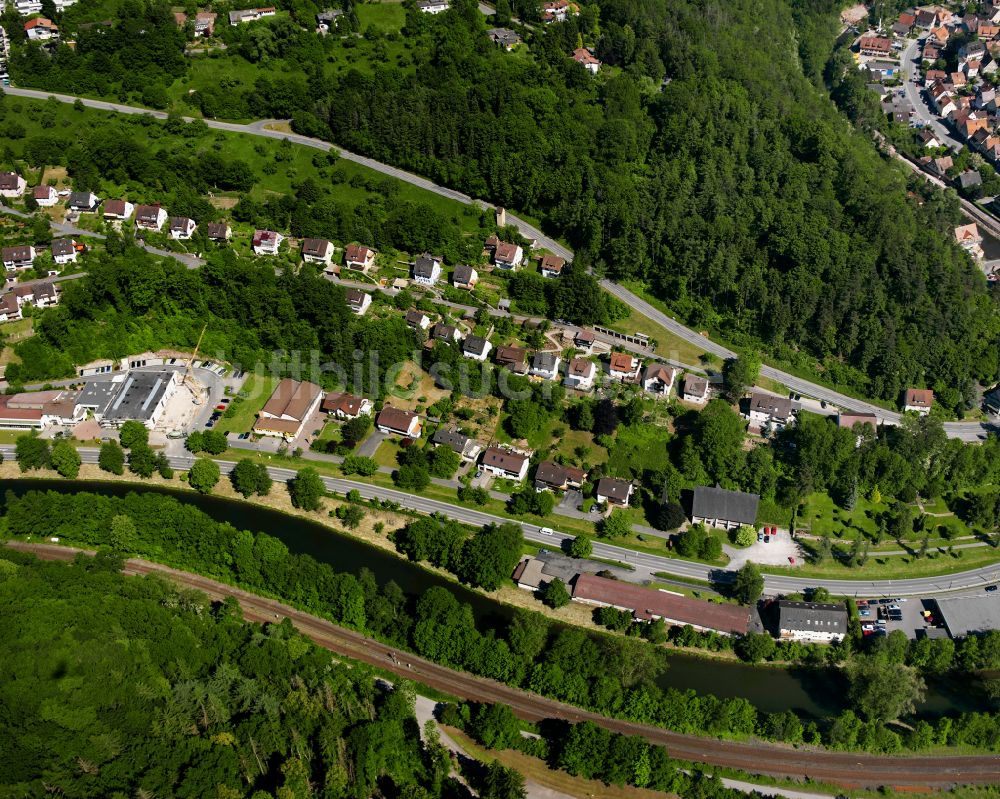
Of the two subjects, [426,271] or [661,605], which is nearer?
[661,605]

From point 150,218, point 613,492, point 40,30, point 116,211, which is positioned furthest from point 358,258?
point 40,30

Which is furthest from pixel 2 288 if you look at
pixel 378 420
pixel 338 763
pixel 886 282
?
pixel 886 282

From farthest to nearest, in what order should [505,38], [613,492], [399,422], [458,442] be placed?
[505,38] < [399,422] < [458,442] < [613,492]

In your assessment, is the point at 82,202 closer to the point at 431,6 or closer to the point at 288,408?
the point at 288,408

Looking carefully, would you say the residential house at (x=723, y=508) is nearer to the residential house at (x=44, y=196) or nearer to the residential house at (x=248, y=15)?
the residential house at (x=44, y=196)

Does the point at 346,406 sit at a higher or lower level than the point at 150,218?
lower

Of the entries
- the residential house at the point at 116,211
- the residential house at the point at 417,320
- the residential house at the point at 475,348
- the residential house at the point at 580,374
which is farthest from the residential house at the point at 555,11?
the residential house at the point at 116,211

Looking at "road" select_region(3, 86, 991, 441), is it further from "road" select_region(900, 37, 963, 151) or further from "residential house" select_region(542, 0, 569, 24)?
"road" select_region(900, 37, 963, 151)
